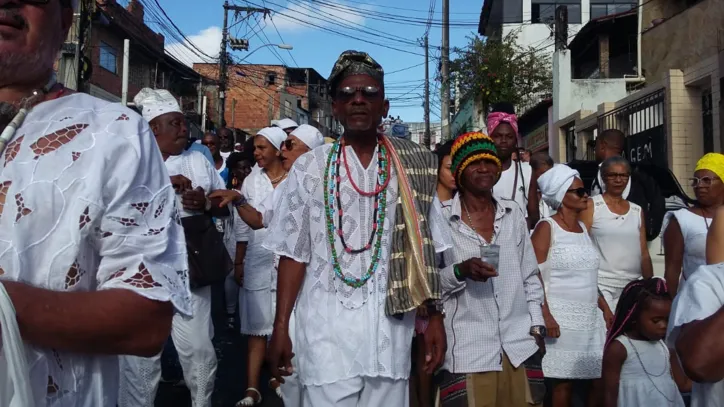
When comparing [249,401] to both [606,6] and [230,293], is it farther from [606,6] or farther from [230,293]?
[606,6]

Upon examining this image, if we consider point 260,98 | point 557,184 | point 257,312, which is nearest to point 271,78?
point 260,98

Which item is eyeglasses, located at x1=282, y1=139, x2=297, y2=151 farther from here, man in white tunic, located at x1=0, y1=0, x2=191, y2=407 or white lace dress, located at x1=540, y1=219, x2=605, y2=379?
man in white tunic, located at x1=0, y1=0, x2=191, y2=407

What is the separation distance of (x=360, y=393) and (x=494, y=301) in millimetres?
1061

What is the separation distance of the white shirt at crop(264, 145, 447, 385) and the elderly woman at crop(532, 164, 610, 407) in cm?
182

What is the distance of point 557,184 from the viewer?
5367 millimetres

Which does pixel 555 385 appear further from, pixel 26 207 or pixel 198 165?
pixel 26 207

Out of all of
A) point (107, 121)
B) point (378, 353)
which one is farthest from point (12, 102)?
point (378, 353)

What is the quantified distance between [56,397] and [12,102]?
658 millimetres

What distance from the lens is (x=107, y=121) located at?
5.24ft

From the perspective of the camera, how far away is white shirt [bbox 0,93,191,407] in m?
1.46

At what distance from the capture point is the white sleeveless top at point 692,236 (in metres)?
5.32

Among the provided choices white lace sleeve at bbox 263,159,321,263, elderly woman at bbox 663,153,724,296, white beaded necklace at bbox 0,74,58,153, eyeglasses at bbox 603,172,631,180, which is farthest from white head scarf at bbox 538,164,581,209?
white beaded necklace at bbox 0,74,58,153

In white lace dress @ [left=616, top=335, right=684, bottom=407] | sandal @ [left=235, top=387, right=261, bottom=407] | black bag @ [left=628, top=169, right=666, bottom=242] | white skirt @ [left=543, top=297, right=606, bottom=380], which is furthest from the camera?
black bag @ [left=628, top=169, right=666, bottom=242]

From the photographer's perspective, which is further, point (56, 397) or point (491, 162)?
A: point (491, 162)
